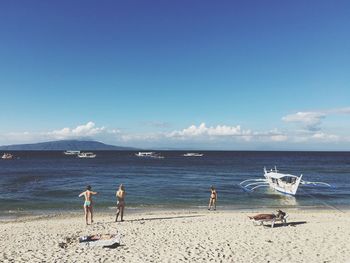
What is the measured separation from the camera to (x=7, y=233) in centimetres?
1814

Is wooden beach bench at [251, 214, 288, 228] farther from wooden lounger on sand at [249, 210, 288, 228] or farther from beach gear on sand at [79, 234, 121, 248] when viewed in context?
beach gear on sand at [79, 234, 121, 248]

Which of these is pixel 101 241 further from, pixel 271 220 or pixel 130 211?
pixel 130 211

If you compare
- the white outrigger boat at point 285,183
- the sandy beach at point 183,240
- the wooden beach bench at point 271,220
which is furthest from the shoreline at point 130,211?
the white outrigger boat at point 285,183

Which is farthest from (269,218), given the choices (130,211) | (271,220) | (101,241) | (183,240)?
(130,211)

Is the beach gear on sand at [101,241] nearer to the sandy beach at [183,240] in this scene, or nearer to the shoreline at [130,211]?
the sandy beach at [183,240]

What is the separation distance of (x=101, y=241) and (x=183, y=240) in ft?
11.8

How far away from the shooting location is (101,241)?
15039mm

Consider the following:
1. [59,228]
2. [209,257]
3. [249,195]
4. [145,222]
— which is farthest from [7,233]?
[249,195]

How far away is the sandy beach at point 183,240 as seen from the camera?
44.5 ft

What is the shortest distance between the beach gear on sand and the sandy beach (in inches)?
10.8

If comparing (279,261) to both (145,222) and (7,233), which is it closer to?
(145,222)

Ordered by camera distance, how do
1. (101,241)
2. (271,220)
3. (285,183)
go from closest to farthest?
1. (101,241)
2. (271,220)
3. (285,183)

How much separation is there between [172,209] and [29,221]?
1033cm

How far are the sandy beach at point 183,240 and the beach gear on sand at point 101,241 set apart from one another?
10.8 inches
